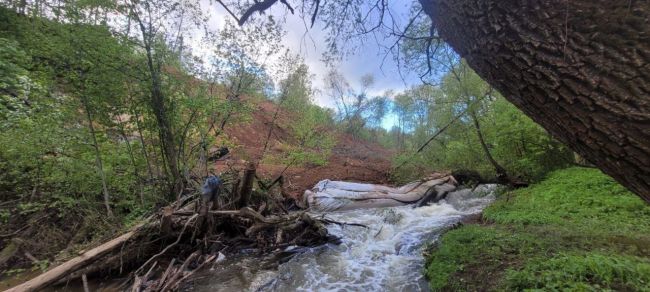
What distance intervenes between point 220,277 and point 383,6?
4298mm

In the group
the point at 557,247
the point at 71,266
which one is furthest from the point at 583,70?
the point at 71,266

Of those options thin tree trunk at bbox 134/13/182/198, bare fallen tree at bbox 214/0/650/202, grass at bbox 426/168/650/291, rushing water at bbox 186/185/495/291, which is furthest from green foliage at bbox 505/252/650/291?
thin tree trunk at bbox 134/13/182/198

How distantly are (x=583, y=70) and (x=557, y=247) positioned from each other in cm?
333

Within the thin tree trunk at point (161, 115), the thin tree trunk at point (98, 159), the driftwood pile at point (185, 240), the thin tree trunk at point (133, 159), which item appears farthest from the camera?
the thin tree trunk at point (133, 159)

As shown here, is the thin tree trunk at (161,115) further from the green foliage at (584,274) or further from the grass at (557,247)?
the green foliage at (584,274)

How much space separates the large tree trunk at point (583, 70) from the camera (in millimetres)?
1045

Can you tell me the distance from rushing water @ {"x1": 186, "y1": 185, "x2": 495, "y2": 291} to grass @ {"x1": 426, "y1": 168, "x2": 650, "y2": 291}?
0.55m

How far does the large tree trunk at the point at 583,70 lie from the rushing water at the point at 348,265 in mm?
3494

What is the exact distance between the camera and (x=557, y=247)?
363 cm

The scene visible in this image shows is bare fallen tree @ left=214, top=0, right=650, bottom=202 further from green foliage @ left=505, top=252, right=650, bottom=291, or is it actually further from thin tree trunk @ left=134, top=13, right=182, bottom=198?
thin tree trunk @ left=134, top=13, right=182, bottom=198

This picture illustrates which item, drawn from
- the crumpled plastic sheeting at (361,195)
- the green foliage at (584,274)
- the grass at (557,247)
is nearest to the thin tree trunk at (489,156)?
the crumpled plastic sheeting at (361,195)

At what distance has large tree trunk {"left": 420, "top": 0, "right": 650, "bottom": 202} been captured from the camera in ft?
3.43

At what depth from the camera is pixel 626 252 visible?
11.0ft

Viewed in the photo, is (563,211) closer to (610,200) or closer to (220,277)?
(610,200)
